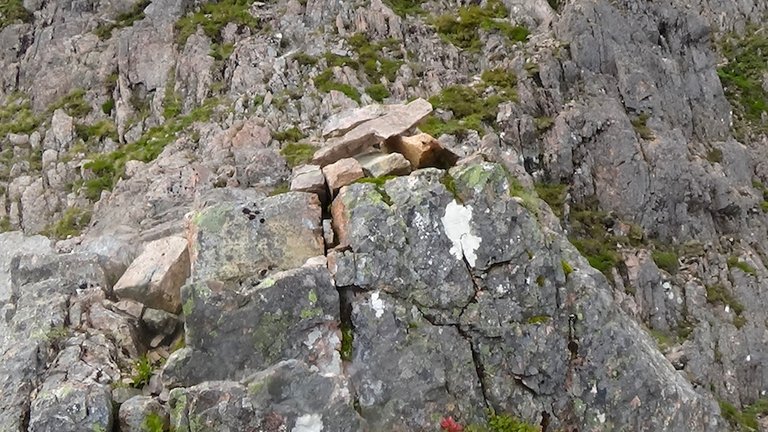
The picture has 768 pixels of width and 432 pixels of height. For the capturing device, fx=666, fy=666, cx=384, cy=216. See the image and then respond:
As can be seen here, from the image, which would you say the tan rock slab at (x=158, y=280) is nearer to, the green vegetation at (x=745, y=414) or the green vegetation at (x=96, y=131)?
the green vegetation at (x=745, y=414)

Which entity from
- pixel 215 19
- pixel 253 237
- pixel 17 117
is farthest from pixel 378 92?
pixel 17 117

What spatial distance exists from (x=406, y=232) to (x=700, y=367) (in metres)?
18.7

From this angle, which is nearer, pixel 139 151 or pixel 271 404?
pixel 271 404

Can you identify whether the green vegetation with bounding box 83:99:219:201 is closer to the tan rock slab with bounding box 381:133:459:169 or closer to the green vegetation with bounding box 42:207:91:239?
the green vegetation with bounding box 42:207:91:239

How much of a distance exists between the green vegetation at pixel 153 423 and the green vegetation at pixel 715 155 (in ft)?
108

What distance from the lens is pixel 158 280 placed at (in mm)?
14422

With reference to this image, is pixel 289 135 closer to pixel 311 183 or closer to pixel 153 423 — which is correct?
pixel 311 183

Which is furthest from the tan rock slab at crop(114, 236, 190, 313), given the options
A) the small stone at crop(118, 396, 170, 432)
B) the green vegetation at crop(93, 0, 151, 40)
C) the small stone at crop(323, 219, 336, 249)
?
the green vegetation at crop(93, 0, 151, 40)

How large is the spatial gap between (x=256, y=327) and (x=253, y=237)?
7.42 ft

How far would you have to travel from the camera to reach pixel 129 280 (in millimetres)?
14734

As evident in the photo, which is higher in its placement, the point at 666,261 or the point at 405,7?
the point at 405,7

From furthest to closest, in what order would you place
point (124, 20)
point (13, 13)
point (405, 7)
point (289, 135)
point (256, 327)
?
point (13, 13)
point (124, 20)
point (405, 7)
point (289, 135)
point (256, 327)

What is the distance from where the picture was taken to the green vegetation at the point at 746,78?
42062 millimetres

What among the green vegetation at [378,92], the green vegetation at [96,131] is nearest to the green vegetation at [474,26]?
the green vegetation at [378,92]
